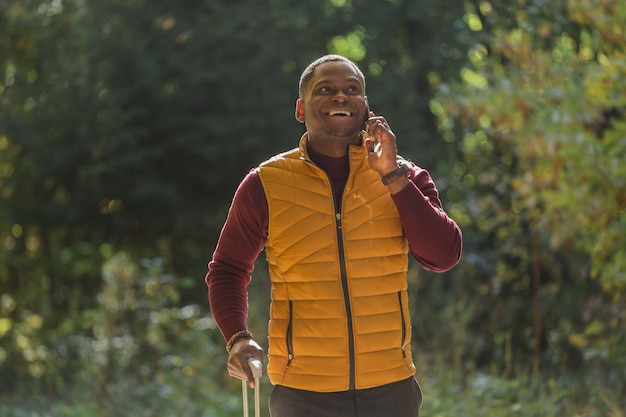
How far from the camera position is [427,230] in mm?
2641

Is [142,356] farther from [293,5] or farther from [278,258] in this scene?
[278,258]

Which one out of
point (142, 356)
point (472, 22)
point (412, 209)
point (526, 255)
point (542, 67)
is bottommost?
point (142, 356)

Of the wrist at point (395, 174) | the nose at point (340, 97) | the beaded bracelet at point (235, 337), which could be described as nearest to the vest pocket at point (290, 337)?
the beaded bracelet at point (235, 337)

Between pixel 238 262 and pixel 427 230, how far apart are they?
1.69ft

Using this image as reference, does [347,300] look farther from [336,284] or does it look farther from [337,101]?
[337,101]

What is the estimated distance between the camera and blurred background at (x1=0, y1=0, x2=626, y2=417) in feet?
18.1

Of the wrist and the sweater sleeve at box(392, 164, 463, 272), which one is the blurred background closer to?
the sweater sleeve at box(392, 164, 463, 272)

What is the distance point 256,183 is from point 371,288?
1.30ft

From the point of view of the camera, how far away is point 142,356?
6.98m

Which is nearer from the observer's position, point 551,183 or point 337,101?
point 337,101

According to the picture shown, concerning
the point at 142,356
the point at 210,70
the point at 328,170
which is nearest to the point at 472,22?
the point at 210,70

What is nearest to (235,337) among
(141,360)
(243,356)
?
(243,356)

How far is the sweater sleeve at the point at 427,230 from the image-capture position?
103 inches

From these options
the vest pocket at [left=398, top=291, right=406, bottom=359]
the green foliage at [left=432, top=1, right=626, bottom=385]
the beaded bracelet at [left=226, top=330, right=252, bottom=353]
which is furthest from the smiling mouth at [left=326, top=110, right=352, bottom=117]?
the green foliage at [left=432, top=1, right=626, bottom=385]
